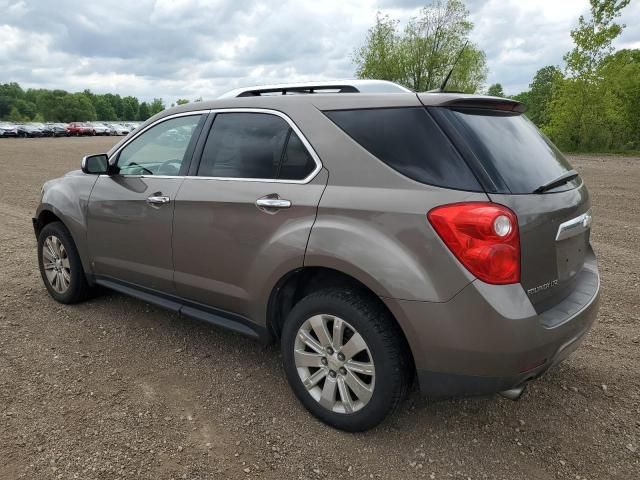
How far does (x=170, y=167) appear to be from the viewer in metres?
3.51

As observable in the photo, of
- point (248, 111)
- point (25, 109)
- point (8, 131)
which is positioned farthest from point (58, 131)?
point (25, 109)

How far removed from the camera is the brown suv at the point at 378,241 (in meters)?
2.21

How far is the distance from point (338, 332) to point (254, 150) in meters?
1.21

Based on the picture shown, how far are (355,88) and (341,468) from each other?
201 centimetres

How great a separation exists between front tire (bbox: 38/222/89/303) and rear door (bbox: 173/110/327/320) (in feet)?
4.60

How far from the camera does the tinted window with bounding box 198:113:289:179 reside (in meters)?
2.92

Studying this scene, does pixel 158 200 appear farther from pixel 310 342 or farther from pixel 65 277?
pixel 65 277

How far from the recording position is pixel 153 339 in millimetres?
3846

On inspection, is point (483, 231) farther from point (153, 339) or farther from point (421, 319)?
point (153, 339)

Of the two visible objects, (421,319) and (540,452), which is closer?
(421,319)

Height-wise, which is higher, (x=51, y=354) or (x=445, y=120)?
(x=445, y=120)

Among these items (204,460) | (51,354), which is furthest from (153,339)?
(204,460)

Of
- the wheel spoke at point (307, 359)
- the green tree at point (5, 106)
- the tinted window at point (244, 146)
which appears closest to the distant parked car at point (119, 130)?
the tinted window at point (244, 146)

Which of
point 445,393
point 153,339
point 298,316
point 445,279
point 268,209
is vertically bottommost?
point 153,339
